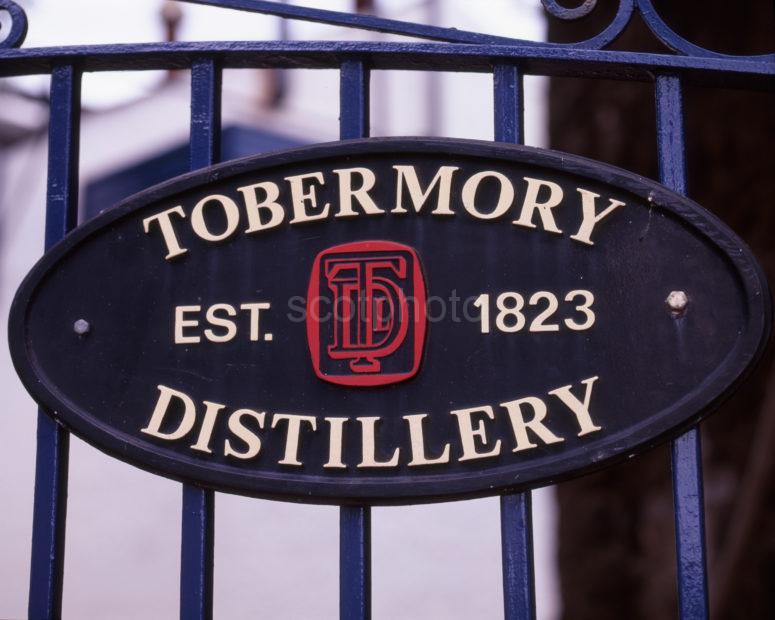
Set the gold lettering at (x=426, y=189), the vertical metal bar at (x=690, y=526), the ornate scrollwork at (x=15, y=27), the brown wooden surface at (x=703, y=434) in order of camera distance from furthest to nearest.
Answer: the brown wooden surface at (x=703, y=434) < the ornate scrollwork at (x=15, y=27) < the gold lettering at (x=426, y=189) < the vertical metal bar at (x=690, y=526)

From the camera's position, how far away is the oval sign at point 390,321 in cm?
158

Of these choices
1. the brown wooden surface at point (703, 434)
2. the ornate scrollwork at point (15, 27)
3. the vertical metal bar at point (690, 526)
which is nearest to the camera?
the vertical metal bar at point (690, 526)

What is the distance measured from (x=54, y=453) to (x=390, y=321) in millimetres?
597

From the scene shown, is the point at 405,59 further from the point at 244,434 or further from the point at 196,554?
the point at 196,554

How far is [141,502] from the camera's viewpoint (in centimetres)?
805

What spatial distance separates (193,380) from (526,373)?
54 cm

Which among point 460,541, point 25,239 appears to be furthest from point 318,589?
point 25,239

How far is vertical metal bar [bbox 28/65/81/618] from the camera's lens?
5.61 ft

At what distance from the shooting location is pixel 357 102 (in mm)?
1771

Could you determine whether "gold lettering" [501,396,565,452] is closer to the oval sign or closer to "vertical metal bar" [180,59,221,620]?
the oval sign

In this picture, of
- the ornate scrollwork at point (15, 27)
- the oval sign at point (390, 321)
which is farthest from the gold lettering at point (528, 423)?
the ornate scrollwork at point (15, 27)

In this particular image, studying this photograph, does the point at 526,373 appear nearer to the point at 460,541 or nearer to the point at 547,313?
the point at 547,313

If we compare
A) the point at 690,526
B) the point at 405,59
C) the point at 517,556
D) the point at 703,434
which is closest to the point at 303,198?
the point at 405,59

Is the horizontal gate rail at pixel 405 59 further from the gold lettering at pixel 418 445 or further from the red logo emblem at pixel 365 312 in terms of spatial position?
the gold lettering at pixel 418 445
